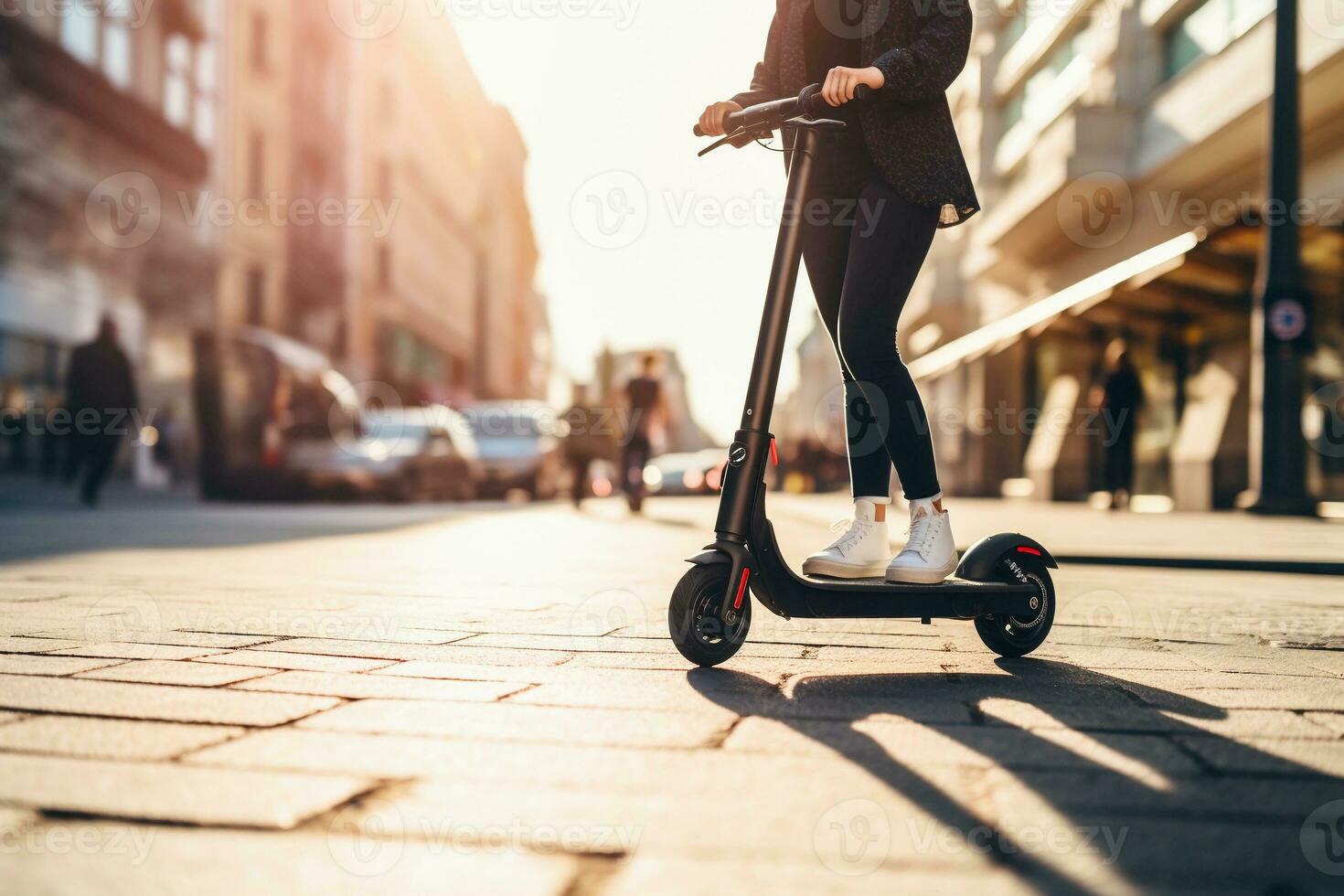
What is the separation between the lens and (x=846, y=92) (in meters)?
3.18

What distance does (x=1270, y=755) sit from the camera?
7.55 feet

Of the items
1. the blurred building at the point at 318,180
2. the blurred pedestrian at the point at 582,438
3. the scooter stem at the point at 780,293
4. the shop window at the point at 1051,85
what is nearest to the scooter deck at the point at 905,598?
the scooter stem at the point at 780,293

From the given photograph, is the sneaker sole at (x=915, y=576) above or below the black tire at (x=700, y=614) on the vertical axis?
above

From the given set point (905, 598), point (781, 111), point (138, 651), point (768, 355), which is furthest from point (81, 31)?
point (905, 598)

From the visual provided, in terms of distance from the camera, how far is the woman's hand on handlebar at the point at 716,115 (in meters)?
3.49

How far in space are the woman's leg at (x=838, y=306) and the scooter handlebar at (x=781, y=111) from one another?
0.98ft

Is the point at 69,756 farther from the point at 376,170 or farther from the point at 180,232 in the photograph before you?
the point at 376,170

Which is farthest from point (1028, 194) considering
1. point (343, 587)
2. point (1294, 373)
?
point (343, 587)

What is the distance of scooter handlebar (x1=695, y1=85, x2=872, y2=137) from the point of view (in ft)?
10.7

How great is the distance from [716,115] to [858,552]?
1262 mm

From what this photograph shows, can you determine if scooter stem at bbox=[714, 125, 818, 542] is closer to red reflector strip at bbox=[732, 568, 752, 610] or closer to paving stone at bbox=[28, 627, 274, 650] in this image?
red reflector strip at bbox=[732, 568, 752, 610]

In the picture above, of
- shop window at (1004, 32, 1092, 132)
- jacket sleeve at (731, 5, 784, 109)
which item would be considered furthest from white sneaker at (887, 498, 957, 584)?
shop window at (1004, 32, 1092, 132)

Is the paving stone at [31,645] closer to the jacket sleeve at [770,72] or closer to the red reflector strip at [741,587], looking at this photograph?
the red reflector strip at [741,587]

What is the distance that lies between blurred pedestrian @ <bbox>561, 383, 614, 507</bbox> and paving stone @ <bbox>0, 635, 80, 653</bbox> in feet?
40.4
